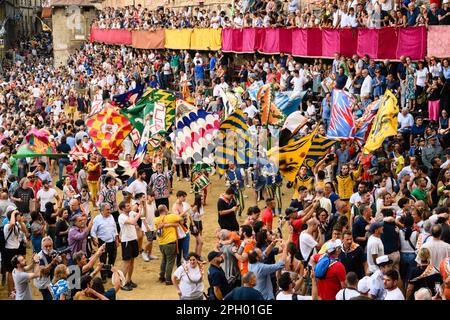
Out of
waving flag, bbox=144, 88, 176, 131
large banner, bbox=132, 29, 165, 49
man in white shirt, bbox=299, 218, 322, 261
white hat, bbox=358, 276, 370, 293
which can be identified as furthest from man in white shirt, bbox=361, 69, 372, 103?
large banner, bbox=132, 29, 165, 49

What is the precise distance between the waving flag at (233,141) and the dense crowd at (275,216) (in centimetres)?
34

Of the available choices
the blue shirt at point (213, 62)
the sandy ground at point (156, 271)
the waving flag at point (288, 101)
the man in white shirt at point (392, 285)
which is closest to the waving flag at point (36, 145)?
the sandy ground at point (156, 271)

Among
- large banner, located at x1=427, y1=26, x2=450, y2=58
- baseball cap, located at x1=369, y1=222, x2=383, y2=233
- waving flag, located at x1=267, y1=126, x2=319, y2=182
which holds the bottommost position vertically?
baseball cap, located at x1=369, y1=222, x2=383, y2=233

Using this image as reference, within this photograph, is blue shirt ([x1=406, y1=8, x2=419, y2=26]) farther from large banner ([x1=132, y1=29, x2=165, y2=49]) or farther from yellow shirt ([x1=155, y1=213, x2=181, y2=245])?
large banner ([x1=132, y1=29, x2=165, y2=49])

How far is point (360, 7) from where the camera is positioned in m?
24.1

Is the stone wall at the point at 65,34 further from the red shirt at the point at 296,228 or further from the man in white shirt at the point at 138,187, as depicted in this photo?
the red shirt at the point at 296,228

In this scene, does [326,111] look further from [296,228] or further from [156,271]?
[296,228]

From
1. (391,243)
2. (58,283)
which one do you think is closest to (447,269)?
(391,243)

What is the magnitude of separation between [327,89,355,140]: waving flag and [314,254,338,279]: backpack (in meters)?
7.37

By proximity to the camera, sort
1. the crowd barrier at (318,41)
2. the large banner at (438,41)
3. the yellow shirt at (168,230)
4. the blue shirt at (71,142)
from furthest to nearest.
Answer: the blue shirt at (71,142), the crowd barrier at (318,41), the large banner at (438,41), the yellow shirt at (168,230)

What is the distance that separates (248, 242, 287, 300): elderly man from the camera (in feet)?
34.3

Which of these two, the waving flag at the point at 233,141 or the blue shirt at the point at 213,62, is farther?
the blue shirt at the point at 213,62

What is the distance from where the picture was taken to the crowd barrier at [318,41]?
21.1 meters
